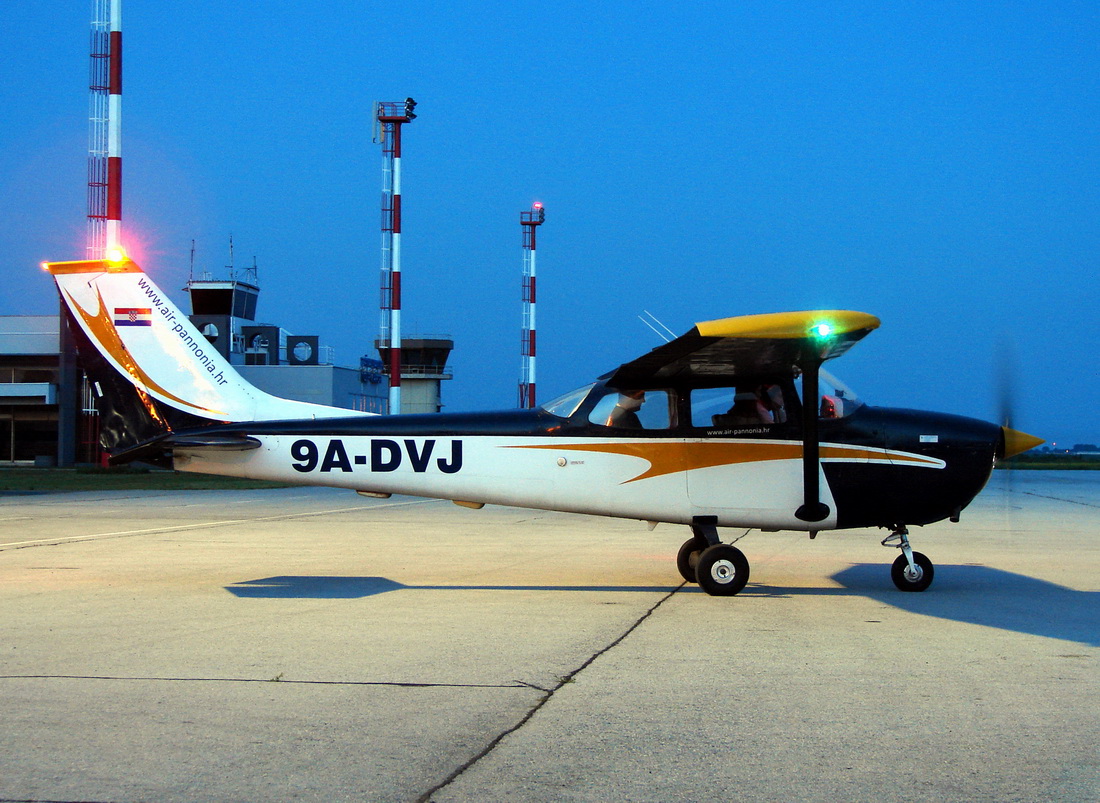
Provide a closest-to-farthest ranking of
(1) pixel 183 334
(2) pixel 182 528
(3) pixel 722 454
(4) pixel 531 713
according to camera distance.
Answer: (4) pixel 531 713
(3) pixel 722 454
(1) pixel 183 334
(2) pixel 182 528

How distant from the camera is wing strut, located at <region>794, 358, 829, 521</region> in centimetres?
903

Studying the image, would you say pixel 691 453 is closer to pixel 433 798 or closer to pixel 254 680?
pixel 254 680

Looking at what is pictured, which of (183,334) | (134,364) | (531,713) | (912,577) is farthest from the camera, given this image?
(183,334)

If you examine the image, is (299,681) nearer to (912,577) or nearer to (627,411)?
(627,411)

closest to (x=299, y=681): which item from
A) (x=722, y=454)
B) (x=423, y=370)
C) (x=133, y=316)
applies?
(x=722, y=454)

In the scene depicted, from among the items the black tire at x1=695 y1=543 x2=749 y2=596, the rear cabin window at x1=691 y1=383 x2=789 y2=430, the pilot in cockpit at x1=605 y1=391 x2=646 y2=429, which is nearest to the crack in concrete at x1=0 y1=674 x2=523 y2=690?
the black tire at x1=695 y1=543 x2=749 y2=596

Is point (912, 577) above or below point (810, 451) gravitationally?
below

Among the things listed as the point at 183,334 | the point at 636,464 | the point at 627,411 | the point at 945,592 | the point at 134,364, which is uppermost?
the point at 183,334

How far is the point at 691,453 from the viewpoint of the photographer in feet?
30.5

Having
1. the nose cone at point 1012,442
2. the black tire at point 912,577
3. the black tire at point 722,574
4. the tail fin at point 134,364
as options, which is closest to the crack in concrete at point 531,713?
the black tire at point 722,574

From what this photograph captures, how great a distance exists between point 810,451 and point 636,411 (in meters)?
1.58

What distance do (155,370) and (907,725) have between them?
7673 mm

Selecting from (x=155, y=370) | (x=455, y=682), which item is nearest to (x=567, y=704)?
(x=455, y=682)

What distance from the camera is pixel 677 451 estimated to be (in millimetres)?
9297
